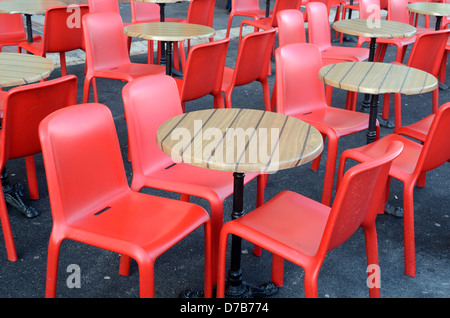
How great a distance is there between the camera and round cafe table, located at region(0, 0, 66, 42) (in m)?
4.57

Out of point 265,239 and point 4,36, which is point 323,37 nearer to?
point 4,36

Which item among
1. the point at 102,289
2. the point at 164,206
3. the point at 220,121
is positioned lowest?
the point at 102,289

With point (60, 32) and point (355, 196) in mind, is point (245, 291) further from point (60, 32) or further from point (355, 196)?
point (60, 32)

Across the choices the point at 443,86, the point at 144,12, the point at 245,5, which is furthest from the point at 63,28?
the point at 443,86

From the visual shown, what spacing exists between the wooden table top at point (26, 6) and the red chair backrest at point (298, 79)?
2.47 metres

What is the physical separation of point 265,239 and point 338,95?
3953 mm

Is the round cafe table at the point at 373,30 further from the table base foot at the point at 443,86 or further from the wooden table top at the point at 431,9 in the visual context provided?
the table base foot at the point at 443,86

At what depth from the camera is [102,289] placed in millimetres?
2486

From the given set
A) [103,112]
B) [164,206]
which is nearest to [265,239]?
[164,206]

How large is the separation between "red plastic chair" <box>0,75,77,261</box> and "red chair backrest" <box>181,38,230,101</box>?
3.23 ft

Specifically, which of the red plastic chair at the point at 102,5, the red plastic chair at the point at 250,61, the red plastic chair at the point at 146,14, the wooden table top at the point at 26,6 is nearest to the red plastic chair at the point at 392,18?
the red plastic chair at the point at 250,61

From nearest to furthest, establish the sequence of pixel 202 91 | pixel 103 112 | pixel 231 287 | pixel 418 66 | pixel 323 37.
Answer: pixel 103 112 → pixel 231 287 → pixel 202 91 → pixel 418 66 → pixel 323 37

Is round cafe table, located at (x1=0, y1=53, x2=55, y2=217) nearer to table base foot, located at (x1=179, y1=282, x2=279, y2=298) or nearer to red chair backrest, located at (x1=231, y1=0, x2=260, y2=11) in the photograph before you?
table base foot, located at (x1=179, y1=282, x2=279, y2=298)

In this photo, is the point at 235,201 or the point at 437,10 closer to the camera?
the point at 235,201
